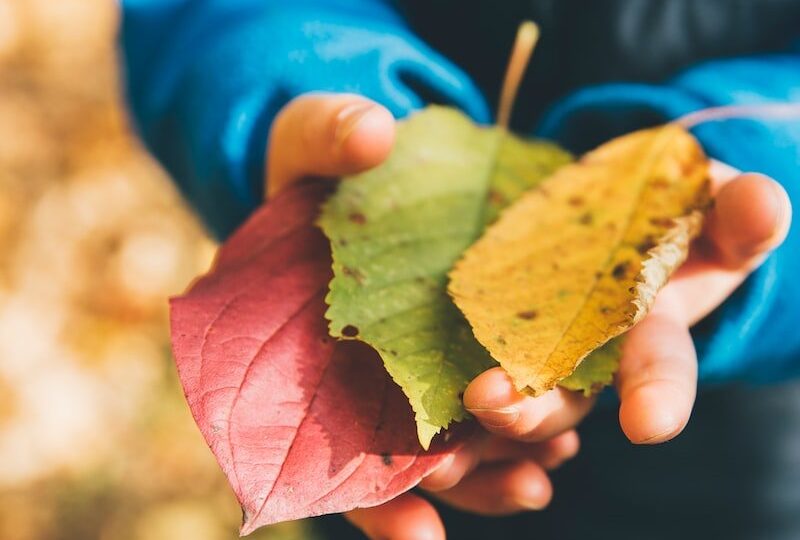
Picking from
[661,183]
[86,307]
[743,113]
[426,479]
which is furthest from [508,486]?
[86,307]

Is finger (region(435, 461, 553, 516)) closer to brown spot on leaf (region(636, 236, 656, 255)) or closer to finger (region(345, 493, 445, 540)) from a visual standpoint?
finger (region(345, 493, 445, 540))

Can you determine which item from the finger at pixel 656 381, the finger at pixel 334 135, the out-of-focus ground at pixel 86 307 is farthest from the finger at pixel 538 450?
the out-of-focus ground at pixel 86 307

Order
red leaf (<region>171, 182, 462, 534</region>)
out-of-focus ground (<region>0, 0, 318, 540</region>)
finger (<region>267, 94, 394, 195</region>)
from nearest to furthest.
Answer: red leaf (<region>171, 182, 462, 534</region>), finger (<region>267, 94, 394, 195</region>), out-of-focus ground (<region>0, 0, 318, 540</region>)

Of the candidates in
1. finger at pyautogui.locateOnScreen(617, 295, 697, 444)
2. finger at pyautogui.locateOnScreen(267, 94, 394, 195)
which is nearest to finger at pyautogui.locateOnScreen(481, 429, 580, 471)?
finger at pyautogui.locateOnScreen(617, 295, 697, 444)

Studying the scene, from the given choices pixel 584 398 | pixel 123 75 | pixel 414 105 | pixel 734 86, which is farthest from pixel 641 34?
pixel 123 75

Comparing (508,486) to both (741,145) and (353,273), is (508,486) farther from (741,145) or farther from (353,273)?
(741,145)
